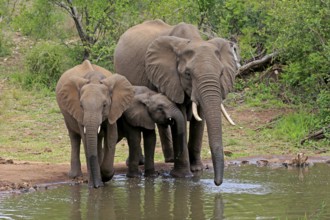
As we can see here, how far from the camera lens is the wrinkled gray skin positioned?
10.5m

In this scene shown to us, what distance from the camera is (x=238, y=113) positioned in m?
15.6

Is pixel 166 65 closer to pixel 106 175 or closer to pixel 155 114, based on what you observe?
pixel 155 114

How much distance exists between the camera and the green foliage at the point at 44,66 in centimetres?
1777

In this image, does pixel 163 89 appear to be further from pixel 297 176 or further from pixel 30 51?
pixel 30 51

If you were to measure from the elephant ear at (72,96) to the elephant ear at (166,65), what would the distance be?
47.0 inches

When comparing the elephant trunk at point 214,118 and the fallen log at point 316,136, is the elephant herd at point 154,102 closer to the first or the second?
the elephant trunk at point 214,118

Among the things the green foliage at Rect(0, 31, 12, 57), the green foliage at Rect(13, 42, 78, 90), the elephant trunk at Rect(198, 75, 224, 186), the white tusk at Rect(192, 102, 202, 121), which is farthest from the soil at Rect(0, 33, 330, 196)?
the green foliage at Rect(0, 31, 12, 57)

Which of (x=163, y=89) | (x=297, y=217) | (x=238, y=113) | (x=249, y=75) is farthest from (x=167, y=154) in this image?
(x=249, y=75)

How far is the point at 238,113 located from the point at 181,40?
510cm

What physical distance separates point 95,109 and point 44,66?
851 centimetres

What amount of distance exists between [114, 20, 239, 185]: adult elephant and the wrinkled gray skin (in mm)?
155

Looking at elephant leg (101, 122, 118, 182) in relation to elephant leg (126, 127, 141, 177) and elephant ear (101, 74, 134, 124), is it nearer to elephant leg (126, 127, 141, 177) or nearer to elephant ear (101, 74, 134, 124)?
elephant ear (101, 74, 134, 124)

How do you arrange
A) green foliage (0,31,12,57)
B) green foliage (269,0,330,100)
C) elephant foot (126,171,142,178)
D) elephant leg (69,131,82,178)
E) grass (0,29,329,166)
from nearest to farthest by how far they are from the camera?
elephant leg (69,131,82,178) → elephant foot (126,171,142,178) → grass (0,29,329,166) → green foliage (269,0,330,100) → green foliage (0,31,12,57)

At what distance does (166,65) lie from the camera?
10.8m
